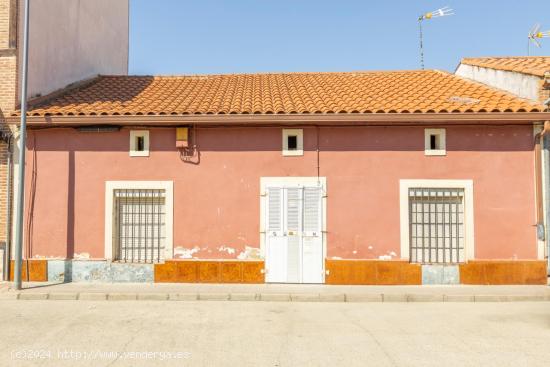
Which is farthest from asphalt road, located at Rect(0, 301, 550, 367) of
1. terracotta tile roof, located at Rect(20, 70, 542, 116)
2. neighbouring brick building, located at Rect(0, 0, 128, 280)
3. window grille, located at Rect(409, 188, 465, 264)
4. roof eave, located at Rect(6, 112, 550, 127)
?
neighbouring brick building, located at Rect(0, 0, 128, 280)

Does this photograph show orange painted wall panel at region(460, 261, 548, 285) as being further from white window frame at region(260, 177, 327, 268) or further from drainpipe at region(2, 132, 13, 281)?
drainpipe at region(2, 132, 13, 281)

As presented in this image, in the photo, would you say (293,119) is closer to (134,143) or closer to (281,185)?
(281,185)

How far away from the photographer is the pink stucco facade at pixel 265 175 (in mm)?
9359

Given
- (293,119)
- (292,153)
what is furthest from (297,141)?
(293,119)

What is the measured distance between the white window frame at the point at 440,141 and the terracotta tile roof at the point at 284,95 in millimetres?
485

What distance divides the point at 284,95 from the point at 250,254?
438cm

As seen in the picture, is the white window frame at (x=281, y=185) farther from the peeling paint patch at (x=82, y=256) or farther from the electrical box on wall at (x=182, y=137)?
the peeling paint patch at (x=82, y=256)

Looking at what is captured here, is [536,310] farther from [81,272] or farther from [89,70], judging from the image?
[89,70]

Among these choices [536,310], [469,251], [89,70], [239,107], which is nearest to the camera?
[536,310]

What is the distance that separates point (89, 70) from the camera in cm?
1451

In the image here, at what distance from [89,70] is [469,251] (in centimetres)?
1286

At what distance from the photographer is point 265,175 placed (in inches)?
378

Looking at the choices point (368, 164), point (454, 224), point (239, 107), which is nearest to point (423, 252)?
point (454, 224)

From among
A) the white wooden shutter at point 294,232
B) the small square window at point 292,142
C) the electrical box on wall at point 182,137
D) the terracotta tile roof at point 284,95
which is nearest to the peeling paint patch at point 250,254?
the white wooden shutter at point 294,232
